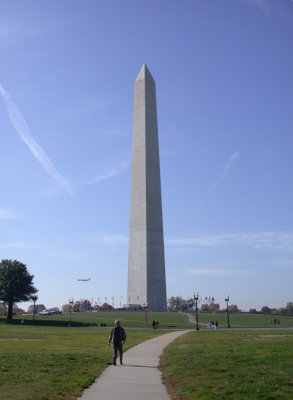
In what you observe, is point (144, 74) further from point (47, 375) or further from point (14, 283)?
point (47, 375)

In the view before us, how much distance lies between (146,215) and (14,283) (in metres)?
26.0

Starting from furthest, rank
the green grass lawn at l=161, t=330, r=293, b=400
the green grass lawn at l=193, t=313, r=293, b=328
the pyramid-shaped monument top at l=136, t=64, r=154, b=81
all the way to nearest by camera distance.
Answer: the pyramid-shaped monument top at l=136, t=64, r=154, b=81
the green grass lawn at l=193, t=313, r=293, b=328
the green grass lawn at l=161, t=330, r=293, b=400

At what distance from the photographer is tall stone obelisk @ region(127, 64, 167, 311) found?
80.0 metres

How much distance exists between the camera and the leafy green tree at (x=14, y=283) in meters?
66.6

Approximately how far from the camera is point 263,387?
9.94m

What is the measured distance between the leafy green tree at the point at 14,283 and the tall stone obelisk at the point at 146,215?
19.9 metres

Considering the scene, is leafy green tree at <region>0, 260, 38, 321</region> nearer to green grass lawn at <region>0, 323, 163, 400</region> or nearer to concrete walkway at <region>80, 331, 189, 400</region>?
green grass lawn at <region>0, 323, 163, 400</region>

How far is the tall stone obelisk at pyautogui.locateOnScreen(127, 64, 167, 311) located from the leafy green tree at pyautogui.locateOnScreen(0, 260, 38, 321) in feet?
65.3

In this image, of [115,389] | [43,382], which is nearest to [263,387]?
[115,389]

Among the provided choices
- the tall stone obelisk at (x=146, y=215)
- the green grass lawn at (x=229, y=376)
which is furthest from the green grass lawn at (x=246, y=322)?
the green grass lawn at (x=229, y=376)

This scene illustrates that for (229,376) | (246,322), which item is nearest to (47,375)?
(229,376)

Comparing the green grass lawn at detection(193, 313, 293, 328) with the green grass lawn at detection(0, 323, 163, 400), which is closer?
the green grass lawn at detection(0, 323, 163, 400)

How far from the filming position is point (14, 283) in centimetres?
6681

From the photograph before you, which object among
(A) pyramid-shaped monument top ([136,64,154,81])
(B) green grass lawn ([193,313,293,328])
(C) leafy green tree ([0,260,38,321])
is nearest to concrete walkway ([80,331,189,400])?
(B) green grass lawn ([193,313,293,328])
